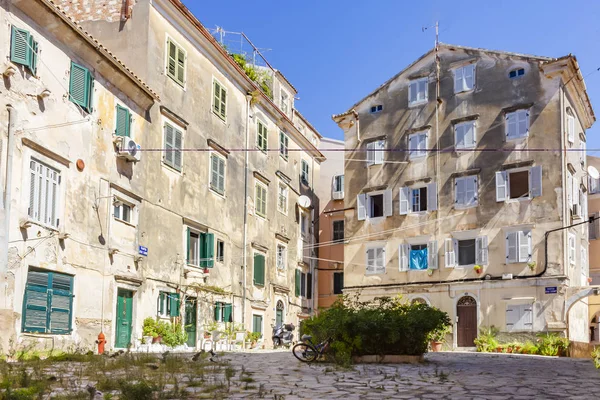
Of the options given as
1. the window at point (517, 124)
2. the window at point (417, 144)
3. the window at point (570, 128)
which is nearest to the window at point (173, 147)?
the window at point (417, 144)

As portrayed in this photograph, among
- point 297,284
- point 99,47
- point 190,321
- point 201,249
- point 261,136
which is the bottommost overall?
point 190,321

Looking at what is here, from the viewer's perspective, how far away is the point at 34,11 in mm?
17625

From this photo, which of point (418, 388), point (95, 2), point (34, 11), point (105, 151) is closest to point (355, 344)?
point (418, 388)

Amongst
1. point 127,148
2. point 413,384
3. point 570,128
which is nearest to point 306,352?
point 413,384

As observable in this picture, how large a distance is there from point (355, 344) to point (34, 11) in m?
11.1

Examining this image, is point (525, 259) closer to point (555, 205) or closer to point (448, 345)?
point (555, 205)

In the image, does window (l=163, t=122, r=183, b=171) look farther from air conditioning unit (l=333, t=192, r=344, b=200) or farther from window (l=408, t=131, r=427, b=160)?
air conditioning unit (l=333, t=192, r=344, b=200)

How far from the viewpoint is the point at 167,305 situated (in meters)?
23.8

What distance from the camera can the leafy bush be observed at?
15336 millimetres

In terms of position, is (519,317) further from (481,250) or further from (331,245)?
(331,245)

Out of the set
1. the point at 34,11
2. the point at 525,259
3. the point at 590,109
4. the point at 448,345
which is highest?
the point at 590,109

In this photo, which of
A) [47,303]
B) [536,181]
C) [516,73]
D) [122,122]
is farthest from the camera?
[516,73]

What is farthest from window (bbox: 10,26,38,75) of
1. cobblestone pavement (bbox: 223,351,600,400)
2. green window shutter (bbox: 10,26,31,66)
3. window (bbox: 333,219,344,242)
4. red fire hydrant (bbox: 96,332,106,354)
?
window (bbox: 333,219,344,242)

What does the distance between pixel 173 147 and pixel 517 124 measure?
16.2m
